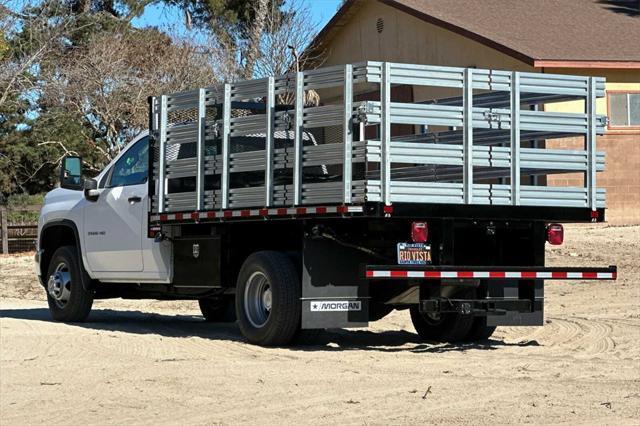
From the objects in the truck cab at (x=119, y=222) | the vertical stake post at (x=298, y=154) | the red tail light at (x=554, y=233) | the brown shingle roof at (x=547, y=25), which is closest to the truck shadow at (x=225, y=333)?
the truck cab at (x=119, y=222)

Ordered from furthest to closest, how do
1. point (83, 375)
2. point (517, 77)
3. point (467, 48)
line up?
point (467, 48) → point (517, 77) → point (83, 375)

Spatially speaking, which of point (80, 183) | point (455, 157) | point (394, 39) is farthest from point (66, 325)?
point (394, 39)

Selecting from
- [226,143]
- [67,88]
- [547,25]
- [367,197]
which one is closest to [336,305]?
[367,197]

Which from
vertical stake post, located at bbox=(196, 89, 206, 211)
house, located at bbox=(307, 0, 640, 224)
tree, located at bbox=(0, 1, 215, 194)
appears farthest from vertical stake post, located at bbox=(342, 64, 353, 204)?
tree, located at bbox=(0, 1, 215, 194)

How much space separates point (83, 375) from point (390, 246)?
3.38m

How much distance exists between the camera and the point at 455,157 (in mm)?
11969

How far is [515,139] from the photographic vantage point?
1238 centimetres

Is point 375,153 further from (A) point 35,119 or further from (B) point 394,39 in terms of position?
(A) point 35,119

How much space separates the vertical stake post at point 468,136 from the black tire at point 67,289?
562 centimetres

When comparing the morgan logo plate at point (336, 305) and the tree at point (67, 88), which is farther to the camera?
the tree at point (67, 88)

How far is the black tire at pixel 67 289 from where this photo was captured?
1562cm

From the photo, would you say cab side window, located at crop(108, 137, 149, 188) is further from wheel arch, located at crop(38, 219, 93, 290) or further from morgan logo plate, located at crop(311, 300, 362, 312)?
morgan logo plate, located at crop(311, 300, 362, 312)

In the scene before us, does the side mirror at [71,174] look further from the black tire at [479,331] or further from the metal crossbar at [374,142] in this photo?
the black tire at [479,331]

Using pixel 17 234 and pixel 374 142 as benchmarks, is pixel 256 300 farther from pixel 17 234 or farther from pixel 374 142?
pixel 17 234
